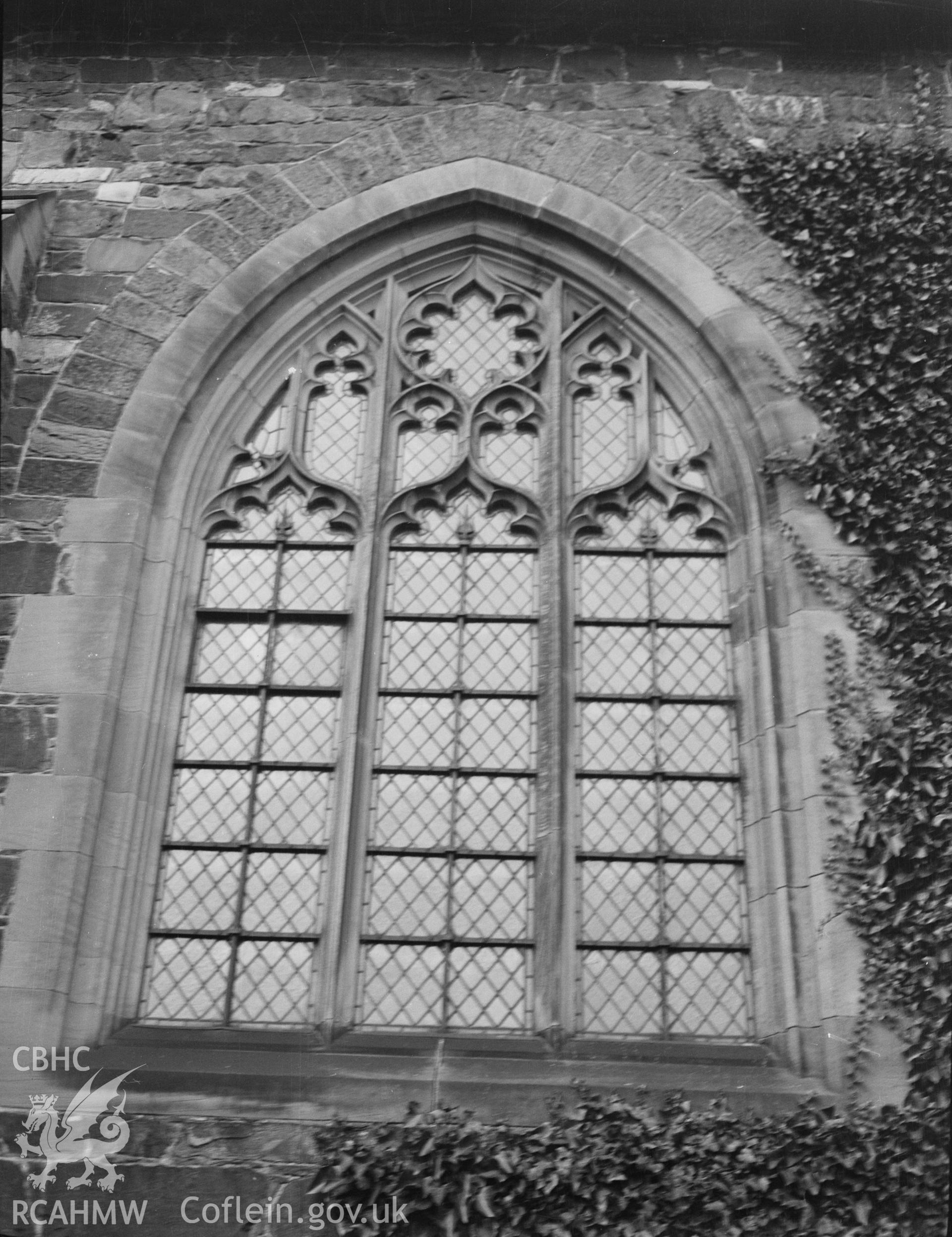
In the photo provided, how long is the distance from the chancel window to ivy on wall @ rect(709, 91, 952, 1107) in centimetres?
60

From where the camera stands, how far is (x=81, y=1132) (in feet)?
19.5

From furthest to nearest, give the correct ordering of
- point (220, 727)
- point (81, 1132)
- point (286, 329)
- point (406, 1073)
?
point (286, 329) < point (220, 727) < point (406, 1073) < point (81, 1132)

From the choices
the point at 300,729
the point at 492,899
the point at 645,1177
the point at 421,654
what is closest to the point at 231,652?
the point at 300,729

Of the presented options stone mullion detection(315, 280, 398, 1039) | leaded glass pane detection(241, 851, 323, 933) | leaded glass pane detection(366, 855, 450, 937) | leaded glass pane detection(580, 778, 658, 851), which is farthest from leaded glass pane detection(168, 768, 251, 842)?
leaded glass pane detection(580, 778, 658, 851)

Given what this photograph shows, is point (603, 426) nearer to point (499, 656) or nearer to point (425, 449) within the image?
point (425, 449)

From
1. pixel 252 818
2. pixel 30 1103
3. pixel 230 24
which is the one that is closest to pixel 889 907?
pixel 252 818

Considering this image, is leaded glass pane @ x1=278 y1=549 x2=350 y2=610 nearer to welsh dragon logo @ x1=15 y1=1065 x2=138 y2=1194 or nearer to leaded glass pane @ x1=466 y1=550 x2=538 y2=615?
leaded glass pane @ x1=466 y1=550 x2=538 y2=615

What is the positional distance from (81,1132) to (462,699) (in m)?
2.42

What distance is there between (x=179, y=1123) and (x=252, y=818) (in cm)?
138

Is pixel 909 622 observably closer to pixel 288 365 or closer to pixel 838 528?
pixel 838 528

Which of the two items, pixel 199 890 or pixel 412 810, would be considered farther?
pixel 412 810

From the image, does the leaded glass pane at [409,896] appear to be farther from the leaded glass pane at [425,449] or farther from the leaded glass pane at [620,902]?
the leaded glass pane at [425,449]

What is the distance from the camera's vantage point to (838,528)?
718cm

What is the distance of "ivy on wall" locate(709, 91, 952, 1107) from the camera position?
6.24m
